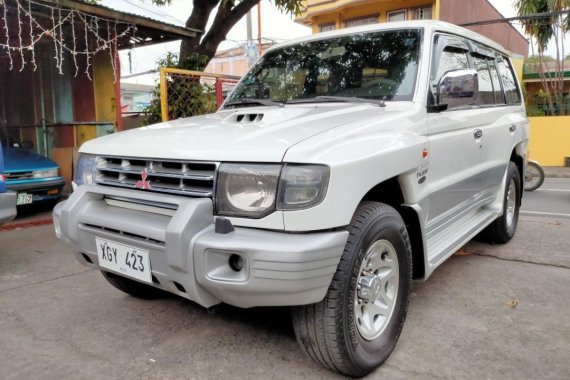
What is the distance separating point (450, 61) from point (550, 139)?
1204 cm

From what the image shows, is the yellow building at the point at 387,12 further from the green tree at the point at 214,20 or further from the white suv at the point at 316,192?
the white suv at the point at 316,192

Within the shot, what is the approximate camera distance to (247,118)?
2711mm

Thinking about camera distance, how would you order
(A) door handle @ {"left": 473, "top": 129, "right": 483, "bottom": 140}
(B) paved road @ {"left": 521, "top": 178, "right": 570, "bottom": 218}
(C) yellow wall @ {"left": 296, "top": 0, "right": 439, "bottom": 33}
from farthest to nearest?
1. (C) yellow wall @ {"left": 296, "top": 0, "right": 439, "bottom": 33}
2. (B) paved road @ {"left": 521, "top": 178, "right": 570, "bottom": 218}
3. (A) door handle @ {"left": 473, "top": 129, "right": 483, "bottom": 140}

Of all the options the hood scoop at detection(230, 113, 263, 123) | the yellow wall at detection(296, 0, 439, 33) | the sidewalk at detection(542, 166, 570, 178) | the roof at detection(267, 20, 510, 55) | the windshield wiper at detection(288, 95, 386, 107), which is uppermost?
the yellow wall at detection(296, 0, 439, 33)

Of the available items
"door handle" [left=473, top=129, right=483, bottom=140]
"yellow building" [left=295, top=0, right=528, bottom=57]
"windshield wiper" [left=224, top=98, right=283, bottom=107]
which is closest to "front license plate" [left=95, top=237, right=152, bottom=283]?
"windshield wiper" [left=224, top=98, right=283, bottom=107]

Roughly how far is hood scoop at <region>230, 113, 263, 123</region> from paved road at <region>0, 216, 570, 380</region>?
3.89ft

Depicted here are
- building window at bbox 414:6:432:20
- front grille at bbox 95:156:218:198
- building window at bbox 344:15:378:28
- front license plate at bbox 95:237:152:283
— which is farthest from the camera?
building window at bbox 344:15:378:28

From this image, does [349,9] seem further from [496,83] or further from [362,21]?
[496,83]

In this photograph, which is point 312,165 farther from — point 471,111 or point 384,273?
point 471,111

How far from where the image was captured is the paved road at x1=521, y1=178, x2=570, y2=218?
6.76 m

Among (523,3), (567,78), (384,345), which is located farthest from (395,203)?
(567,78)

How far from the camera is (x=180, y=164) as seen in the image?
2.22m

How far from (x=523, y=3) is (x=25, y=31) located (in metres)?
13.6

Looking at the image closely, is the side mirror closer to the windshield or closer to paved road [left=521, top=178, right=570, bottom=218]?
the windshield
